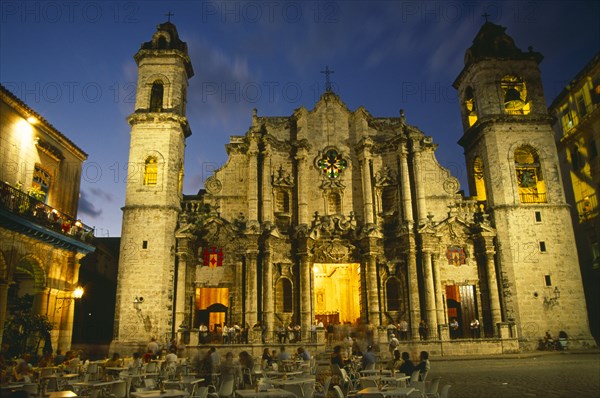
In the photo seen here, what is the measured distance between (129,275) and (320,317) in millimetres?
12390

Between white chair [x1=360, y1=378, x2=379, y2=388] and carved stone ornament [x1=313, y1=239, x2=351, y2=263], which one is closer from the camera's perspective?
white chair [x1=360, y1=378, x2=379, y2=388]

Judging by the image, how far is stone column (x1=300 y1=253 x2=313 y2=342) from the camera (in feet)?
86.6

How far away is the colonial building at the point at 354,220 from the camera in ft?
86.1

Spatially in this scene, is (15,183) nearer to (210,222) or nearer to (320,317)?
(210,222)

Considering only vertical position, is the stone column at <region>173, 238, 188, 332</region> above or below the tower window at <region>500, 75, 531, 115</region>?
below

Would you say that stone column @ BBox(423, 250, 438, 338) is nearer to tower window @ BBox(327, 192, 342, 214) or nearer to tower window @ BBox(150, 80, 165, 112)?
tower window @ BBox(327, 192, 342, 214)

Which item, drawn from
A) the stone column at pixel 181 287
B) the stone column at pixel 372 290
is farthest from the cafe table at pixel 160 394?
the stone column at pixel 372 290

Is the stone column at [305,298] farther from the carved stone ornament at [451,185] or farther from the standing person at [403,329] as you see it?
the carved stone ornament at [451,185]

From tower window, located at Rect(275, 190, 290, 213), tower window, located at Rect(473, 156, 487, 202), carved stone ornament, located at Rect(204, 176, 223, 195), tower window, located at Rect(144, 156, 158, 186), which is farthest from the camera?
tower window, located at Rect(473, 156, 487, 202)

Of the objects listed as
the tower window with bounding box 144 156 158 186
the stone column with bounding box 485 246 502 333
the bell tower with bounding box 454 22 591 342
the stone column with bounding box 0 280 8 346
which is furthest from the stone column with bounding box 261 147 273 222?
the stone column with bounding box 0 280 8 346

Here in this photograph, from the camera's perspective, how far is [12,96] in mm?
21094

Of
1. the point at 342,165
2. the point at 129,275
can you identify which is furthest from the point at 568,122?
the point at 129,275

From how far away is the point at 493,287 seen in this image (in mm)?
26766

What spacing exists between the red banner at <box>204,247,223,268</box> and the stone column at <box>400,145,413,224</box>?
450 inches
